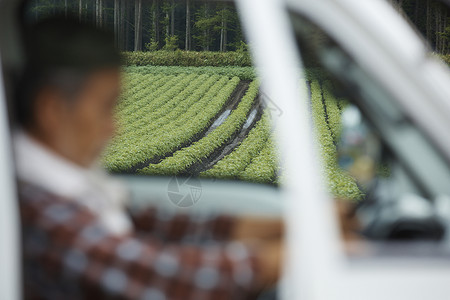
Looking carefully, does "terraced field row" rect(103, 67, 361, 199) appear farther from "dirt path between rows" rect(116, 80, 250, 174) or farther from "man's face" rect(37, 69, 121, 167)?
"man's face" rect(37, 69, 121, 167)

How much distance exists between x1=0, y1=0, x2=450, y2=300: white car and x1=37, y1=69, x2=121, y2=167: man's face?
0.10m

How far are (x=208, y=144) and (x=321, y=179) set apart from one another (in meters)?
11.5

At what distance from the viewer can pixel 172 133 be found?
13047mm

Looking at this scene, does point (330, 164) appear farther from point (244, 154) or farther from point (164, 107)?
point (164, 107)

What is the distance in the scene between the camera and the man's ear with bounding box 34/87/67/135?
131 cm

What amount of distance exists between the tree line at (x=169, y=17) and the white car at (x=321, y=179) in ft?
1.10

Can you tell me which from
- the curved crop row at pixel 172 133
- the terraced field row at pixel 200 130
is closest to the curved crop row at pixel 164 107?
the terraced field row at pixel 200 130

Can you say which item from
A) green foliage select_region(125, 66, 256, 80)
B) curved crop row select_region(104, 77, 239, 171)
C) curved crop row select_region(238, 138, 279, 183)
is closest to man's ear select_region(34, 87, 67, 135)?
curved crop row select_region(104, 77, 239, 171)

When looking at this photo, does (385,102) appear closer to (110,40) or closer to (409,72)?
(409,72)

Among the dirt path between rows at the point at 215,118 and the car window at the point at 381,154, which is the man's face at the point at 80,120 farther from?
the dirt path between rows at the point at 215,118

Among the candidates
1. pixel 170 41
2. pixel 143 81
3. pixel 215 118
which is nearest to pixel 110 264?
pixel 170 41

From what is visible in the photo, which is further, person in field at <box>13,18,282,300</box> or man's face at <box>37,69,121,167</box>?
man's face at <box>37,69,121,167</box>


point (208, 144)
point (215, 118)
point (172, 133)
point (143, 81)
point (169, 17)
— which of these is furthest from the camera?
point (215, 118)

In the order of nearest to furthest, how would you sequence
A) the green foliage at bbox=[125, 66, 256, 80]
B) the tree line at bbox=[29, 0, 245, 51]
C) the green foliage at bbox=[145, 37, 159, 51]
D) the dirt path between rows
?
the tree line at bbox=[29, 0, 245, 51]
the green foliage at bbox=[145, 37, 159, 51]
the dirt path between rows
the green foliage at bbox=[125, 66, 256, 80]
